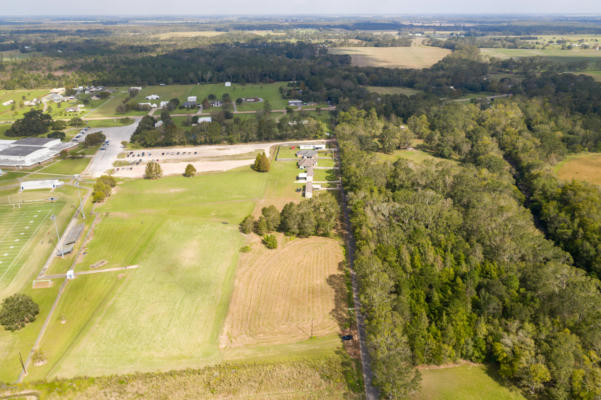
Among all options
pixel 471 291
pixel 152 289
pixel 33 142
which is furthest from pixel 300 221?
pixel 33 142

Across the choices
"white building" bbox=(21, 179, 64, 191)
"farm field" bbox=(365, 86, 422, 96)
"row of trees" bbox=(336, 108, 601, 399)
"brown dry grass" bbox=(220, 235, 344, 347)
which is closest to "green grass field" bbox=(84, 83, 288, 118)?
"farm field" bbox=(365, 86, 422, 96)

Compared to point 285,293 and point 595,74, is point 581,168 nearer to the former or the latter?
point 285,293

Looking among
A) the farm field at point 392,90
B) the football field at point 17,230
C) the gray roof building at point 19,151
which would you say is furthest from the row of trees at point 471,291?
the farm field at point 392,90

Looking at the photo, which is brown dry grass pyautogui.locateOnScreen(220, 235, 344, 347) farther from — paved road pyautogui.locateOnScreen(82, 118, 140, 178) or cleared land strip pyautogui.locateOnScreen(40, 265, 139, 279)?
paved road pyautogui.locateOnScreen(82, 118, 140, 178)

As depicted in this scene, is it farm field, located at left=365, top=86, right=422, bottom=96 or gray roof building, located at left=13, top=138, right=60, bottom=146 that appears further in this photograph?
farm field, located at left=365, top=86, right=422, bottom=96

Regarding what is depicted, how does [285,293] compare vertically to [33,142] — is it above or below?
below

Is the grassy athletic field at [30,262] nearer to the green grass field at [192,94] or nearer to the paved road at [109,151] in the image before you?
the paved road at [109,151]
